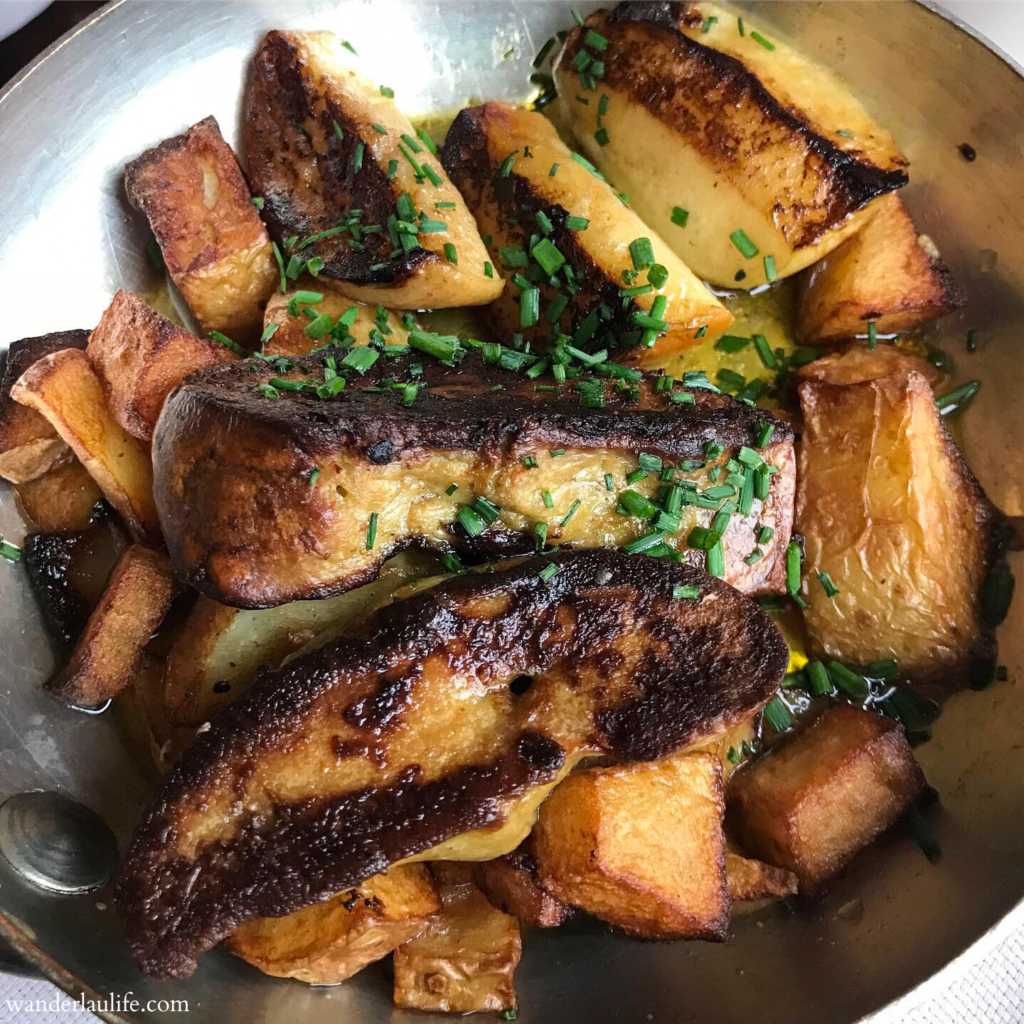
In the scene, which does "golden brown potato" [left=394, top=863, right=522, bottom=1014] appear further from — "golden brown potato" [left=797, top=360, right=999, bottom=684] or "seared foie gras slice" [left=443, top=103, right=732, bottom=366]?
"seared foie gras slice" [left=443, top=103, right=732, bottom=366]

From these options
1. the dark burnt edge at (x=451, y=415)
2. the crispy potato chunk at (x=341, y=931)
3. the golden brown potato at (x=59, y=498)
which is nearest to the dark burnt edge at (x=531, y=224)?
the dark burnt edge at (x=451, y=415)

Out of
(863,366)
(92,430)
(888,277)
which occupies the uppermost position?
(92,430)

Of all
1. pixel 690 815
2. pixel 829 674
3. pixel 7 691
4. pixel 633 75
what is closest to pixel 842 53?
pixel 633 75

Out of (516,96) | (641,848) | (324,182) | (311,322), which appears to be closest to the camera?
(641,848)

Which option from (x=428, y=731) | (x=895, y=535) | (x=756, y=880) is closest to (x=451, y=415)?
(x=428, y=731)

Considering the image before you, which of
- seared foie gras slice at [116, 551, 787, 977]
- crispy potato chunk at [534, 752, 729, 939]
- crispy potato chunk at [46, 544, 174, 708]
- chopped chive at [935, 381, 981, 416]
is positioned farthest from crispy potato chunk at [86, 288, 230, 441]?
chopped chive at [935, 381, 981, 416]

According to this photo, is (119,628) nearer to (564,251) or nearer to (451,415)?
(451,415)

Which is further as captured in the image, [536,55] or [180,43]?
[536,55]

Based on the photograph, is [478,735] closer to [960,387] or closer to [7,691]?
[7,691]
